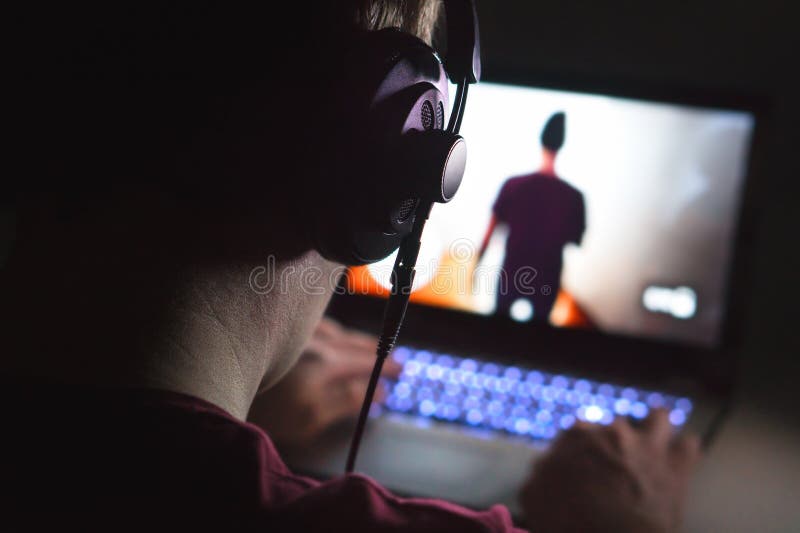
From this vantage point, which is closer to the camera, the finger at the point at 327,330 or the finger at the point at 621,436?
the finger at the point at 621,436

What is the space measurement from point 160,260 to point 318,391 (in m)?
0.42

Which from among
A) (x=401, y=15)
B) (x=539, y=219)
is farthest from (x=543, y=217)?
(x=401, y=15)

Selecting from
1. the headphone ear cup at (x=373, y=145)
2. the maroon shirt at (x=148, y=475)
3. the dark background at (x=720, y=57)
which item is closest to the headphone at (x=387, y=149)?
the headphone ear cup at (x=373, y=145)

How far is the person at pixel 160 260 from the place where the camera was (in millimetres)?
321

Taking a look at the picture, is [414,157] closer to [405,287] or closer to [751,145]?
[405,287]

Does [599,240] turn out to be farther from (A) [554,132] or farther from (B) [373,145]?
(B) [373,145]

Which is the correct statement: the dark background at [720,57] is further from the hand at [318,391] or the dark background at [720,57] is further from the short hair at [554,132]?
the hand at [318,391]

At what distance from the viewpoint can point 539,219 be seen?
87 cm

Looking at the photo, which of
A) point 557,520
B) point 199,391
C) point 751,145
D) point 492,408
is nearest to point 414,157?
point 199,391

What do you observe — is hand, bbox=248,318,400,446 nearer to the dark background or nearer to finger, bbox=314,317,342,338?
finger, bbox=314,317,342,338

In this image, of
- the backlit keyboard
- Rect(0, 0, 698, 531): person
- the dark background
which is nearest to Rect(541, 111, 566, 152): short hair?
the dark background

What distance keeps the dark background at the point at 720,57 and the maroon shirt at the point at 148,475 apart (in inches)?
29.3

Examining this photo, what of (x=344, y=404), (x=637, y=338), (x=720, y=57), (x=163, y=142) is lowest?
(x=344, y=404)

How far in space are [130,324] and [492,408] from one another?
1.78 feet
